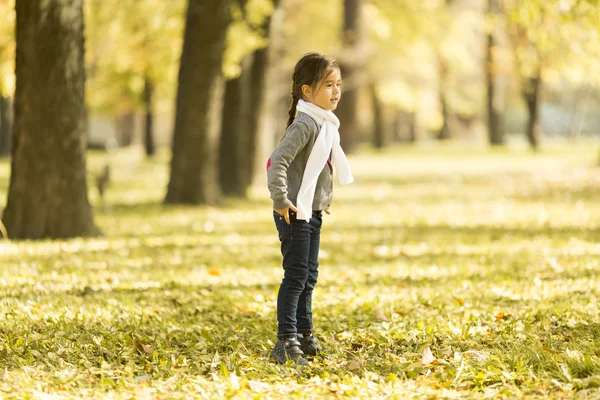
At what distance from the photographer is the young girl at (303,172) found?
5.08 m

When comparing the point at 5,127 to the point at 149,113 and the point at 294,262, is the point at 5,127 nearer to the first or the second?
the point at 149,113

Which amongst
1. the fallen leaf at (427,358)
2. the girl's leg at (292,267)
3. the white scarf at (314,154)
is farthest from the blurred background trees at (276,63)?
the fallen leaf at (427,358)

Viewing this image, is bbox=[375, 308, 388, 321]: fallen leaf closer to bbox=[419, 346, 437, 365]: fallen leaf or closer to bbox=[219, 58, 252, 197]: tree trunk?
bbox=[419, 346, 437, 365]: fallen leaf

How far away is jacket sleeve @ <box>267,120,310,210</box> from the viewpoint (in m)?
4.91

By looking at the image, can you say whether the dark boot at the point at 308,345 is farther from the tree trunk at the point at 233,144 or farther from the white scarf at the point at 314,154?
the tree trunk at the point at 233,144

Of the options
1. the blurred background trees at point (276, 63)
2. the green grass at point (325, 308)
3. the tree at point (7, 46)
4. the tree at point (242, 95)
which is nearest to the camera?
the green grass at point (325, 308)

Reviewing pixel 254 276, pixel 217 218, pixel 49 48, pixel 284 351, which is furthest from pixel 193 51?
pixel 284 351

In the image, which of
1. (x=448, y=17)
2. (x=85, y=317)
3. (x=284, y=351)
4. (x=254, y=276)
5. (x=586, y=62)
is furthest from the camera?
(x=448, y=17)

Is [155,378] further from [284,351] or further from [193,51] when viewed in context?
[193,51]

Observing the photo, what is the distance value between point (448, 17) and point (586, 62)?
33.9ft

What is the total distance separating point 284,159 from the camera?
16.3ft

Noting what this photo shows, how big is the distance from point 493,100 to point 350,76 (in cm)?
1115

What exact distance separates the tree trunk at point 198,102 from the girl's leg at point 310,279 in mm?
9891

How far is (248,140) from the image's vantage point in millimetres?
19047
